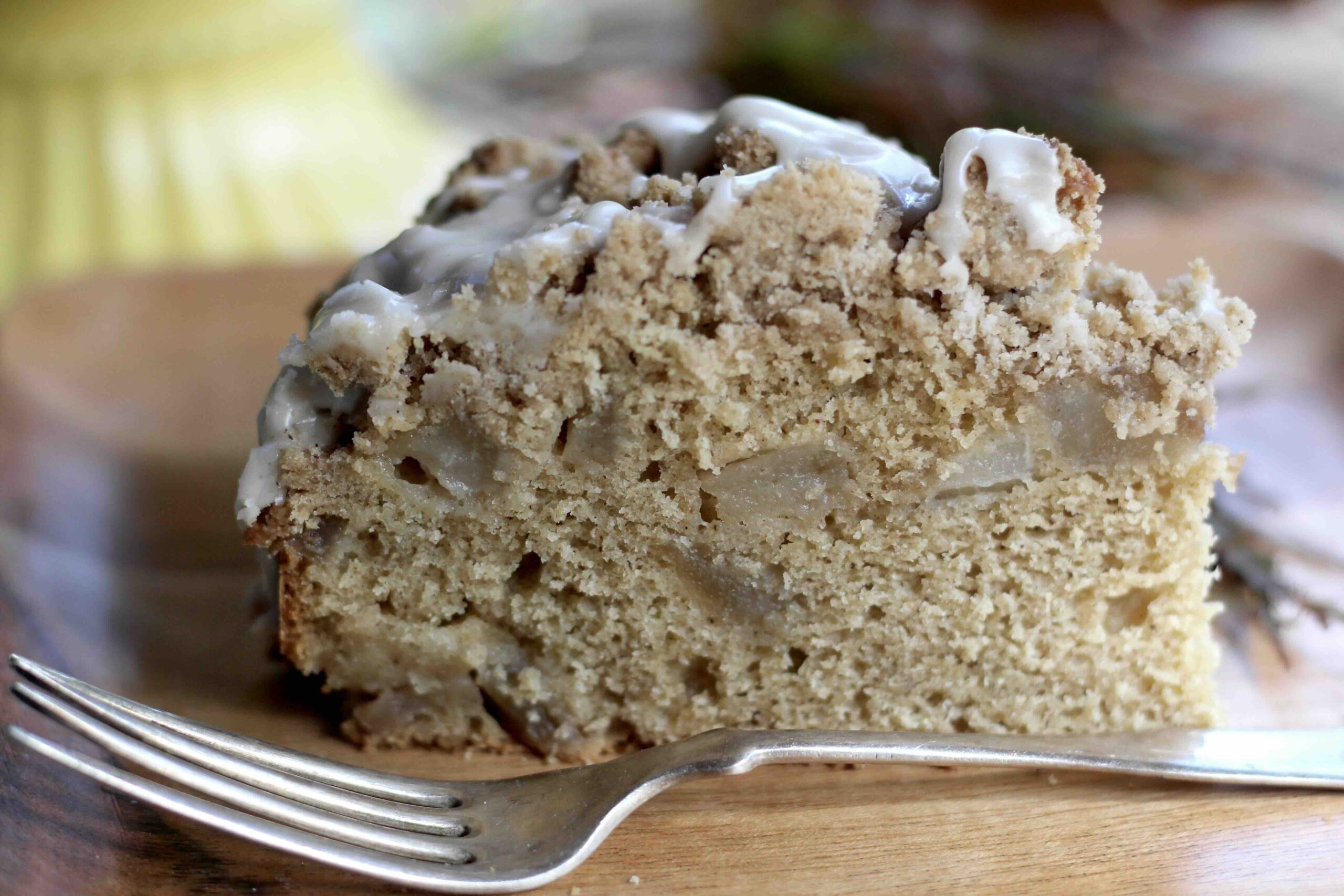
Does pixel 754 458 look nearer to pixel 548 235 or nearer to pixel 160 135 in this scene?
pixel 548 235

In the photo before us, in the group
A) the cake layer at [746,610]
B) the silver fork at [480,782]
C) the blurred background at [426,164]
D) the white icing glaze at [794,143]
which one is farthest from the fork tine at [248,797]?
the white icing glaze at [794,143]

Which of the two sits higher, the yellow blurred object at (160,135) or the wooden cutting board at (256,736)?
the yellow blurred object at (160,135)

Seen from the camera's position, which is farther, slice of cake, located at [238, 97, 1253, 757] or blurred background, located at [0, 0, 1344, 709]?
blurred background, located at [0, 0, 1344, 709]

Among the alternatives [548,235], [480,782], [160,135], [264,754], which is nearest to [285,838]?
[264,754]

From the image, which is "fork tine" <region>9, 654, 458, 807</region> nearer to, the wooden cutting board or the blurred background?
the wooden cutting board

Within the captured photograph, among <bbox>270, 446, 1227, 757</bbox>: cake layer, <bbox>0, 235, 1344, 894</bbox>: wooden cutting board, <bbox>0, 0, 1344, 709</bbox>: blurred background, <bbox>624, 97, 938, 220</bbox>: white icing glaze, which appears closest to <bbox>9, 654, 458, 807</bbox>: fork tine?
<bbox>0, 235, 1344, 894</bbox>: wooden cutting board

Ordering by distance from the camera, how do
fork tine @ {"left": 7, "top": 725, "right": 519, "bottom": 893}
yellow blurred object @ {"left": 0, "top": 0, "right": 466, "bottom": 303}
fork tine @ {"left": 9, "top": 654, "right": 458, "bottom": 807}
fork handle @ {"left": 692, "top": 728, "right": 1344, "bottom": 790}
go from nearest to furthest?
fork tine @ {"left": 7, "top": 725, "right": 519, "bottom": 893} < fork tine @ {"left": 9, "top": 654, "right": 458, "bottom": 807} < fork handle @ {"left": 692, "top": 728, "right": 1344, "bottom": 790} < yellow blurred object @ {"left": 0, "top": 0, "right": 466, "bottom": 303}

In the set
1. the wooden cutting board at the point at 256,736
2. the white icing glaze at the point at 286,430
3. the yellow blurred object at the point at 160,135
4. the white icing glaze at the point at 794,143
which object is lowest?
the wooden cutting board at the point at 256,736

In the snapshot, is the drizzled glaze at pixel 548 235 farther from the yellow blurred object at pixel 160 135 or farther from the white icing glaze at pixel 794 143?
the yellow blurred object at pixel 160 135
